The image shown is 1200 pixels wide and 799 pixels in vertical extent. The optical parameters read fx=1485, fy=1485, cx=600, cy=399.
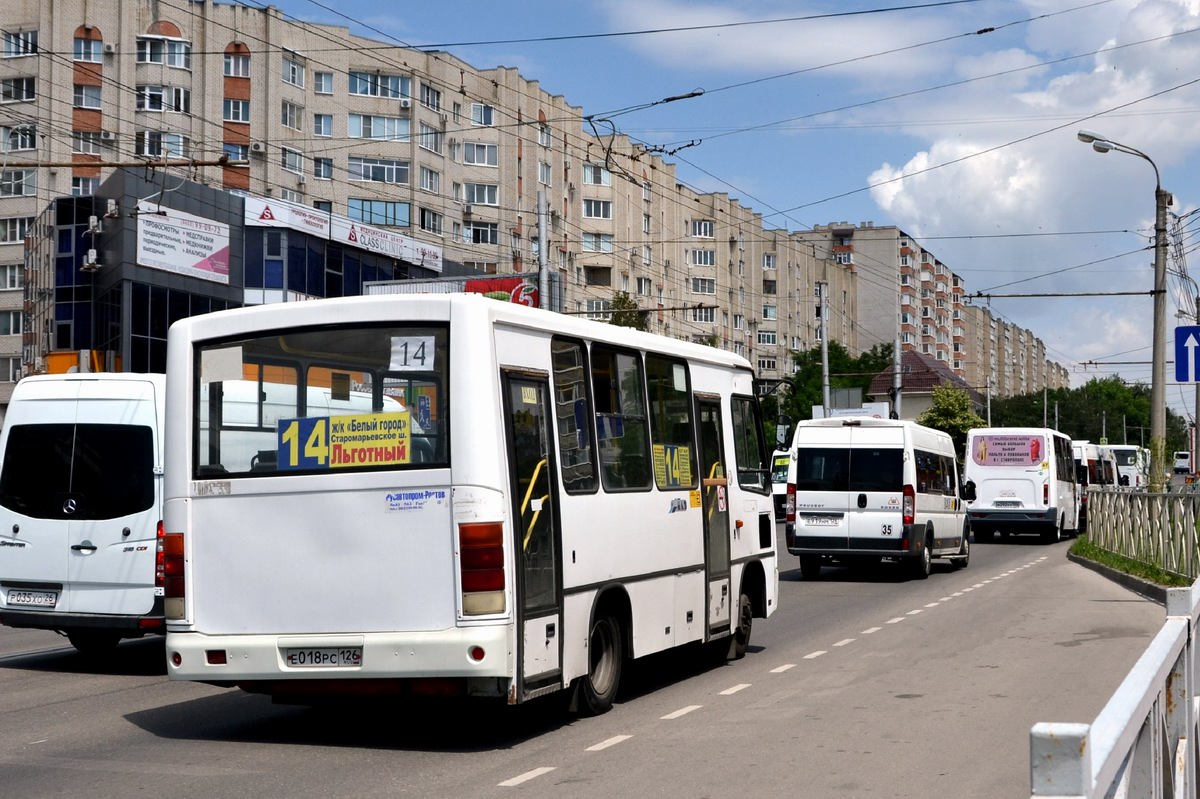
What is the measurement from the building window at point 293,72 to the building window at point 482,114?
10887mm

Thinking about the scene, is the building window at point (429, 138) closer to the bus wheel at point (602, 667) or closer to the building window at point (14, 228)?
the building window at point (14, 228)

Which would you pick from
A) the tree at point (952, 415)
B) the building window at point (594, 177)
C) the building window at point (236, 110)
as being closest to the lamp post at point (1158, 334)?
the building window at point (236, 110)

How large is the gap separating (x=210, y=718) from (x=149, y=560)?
2.80 meters

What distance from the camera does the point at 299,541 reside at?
891 centimetres

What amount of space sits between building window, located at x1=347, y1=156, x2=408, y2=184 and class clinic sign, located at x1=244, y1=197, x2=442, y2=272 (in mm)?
8170

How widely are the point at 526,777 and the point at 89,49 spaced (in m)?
60.6

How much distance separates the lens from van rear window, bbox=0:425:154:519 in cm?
1288

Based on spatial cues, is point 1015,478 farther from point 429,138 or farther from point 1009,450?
point 429,138

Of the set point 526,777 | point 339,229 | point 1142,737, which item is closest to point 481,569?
point 526,777

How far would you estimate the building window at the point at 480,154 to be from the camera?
75.4 meters

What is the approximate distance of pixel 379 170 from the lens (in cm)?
7075

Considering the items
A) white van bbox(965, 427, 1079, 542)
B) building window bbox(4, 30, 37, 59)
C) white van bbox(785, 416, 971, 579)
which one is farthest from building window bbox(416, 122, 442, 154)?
white van bbox(785, 416, 971, 579)

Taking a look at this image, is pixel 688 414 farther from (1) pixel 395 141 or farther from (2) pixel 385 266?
(1) pixel 395 141

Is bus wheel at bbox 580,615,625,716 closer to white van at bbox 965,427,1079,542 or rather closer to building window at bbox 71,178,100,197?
white van at bbox 965,427,1079,542
